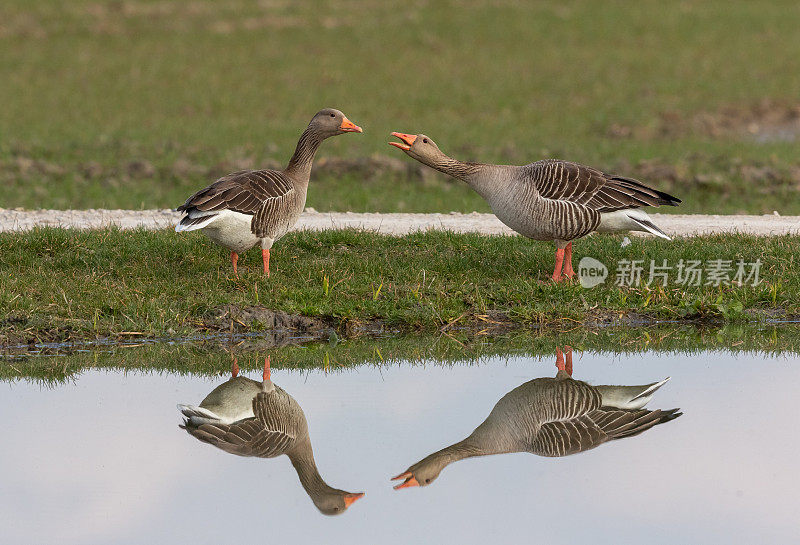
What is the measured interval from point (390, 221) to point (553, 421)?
8229mm

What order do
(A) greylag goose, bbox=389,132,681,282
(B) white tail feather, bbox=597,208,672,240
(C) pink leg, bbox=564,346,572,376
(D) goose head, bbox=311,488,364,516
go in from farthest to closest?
1. (B) white tail feather, bbox=597,208,672,240
2. (A) greylag goose, bbox=389,132,681,282
3. (C) pink leg, bbox=564,346,572,376
4. (D) goose head, bbox=311,488,364,516

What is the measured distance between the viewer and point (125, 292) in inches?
465

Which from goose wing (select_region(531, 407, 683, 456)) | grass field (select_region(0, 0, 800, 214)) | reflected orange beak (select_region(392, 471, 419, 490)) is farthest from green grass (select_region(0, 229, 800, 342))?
grass field (select_region(0, 0, 800, 214))

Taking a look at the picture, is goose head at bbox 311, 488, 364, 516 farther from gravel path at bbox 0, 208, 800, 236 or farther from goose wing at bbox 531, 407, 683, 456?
gravel path at bbox 0, 208, 800, 236

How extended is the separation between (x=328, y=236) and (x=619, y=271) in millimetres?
3674

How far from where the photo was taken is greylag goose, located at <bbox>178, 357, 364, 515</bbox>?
738 centimetres

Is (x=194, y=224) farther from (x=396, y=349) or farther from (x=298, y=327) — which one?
(x=396, y=349)

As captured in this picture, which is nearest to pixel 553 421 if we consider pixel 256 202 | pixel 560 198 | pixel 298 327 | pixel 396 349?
pixel 396 349

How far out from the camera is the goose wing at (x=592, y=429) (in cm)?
809

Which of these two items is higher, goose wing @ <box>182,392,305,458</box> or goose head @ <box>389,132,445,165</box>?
goose head @ <box>389,132,445,165</box>

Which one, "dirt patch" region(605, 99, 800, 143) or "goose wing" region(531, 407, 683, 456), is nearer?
"goose wing" region(531, 407, 683, 456)

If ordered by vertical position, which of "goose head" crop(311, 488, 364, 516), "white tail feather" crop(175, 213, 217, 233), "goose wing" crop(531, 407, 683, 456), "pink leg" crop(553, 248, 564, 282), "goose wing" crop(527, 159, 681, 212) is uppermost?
"goose wing" crop(527, 159, 681, 212)

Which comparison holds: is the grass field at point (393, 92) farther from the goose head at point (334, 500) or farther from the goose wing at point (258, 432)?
the goose head at point (334, 500)

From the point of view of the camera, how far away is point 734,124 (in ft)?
95.1
